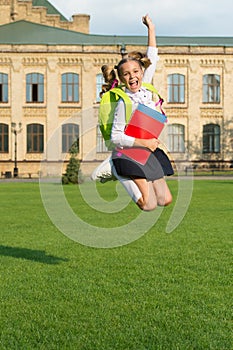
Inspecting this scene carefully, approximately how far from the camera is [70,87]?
55.5 metres

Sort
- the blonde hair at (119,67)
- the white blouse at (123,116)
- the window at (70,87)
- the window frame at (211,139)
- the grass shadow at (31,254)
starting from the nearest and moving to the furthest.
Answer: the white blouse at (123,116) → the blonde hair at (119,67) → the grass shadow at (31,254) → the window at (70,87) → the window frame at (211,139)

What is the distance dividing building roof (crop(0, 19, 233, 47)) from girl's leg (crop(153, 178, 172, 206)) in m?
49.5

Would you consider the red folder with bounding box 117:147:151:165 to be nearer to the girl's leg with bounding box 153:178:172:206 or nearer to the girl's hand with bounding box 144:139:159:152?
the girl's hand with bounding box 144:139:159:152

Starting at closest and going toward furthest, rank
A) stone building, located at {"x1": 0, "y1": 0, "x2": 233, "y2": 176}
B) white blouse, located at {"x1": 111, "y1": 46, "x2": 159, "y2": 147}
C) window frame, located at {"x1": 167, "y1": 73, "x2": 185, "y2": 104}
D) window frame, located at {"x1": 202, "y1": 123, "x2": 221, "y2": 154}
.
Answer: white blouse, located at {"x1": 111, "y1": 46, "x2": 159, "y2": 147}, stone building, located at {"x1": 0, "y1": 0, "x2": 233, "y2": 176}, window frame, located at {"x1": 167, "y1": 73, "x2": 185, "y2": 104}, window frame, located at {"x1": 202, "y1": 123, "x2": 221, "y2": 154}

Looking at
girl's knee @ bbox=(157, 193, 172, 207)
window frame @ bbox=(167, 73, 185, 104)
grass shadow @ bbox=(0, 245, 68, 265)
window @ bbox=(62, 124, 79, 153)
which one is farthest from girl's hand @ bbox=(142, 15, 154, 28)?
window frame @ bbox=(167, 73, 185, 104)

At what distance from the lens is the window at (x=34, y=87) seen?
2162 inches

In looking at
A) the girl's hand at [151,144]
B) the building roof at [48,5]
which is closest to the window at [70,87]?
the building roof at [48,5]

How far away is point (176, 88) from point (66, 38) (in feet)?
33.8

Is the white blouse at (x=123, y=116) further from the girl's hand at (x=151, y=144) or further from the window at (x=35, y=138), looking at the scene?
the window at (x=35, y=138)

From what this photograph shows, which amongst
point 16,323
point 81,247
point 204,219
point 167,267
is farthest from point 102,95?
point 204,219

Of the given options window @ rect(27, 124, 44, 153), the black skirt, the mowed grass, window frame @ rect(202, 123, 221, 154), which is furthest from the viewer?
window frame @ rect(202, 123, 221, 154)

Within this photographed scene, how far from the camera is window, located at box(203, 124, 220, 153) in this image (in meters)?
56.3

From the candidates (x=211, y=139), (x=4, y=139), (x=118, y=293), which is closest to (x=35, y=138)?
(x=4, y=139)

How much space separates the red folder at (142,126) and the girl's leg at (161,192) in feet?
1.40
